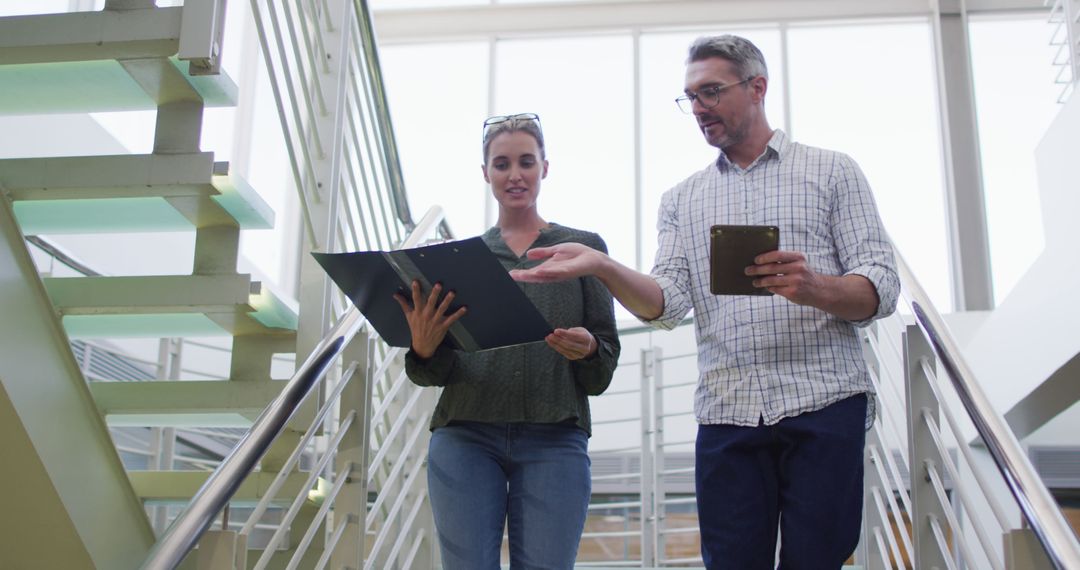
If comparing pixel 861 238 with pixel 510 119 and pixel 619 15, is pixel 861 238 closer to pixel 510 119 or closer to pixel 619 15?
pixel 510 119

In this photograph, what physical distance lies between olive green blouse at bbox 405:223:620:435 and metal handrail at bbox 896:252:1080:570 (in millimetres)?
615

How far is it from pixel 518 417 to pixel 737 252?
524mm

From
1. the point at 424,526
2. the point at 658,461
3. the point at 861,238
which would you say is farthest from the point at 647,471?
the point at 861,238

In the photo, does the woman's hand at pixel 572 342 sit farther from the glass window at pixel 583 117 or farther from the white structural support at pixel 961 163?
the white structural support at pixel 961 163

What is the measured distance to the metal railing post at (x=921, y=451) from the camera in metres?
1.96

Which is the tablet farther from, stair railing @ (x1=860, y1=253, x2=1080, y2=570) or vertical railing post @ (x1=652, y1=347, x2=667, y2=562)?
vertical railing post @ (x1=652, y1=347, x2=667, y2=562)

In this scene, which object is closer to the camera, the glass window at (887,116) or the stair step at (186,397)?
the stair step at (186,397)

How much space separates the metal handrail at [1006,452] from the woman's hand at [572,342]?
2.18ft

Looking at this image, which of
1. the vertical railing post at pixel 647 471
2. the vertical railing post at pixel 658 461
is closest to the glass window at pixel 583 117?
the vertical railing post at pixel 647 471

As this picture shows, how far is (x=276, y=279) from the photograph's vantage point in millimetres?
7039

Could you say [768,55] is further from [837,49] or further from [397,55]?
[397,55]

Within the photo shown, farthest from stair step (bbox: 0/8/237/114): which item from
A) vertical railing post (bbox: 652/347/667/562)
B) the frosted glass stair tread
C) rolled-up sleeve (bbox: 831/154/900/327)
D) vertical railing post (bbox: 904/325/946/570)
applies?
vertical railing post (bbox: 652/347/667/562)

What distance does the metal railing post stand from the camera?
1.96 m

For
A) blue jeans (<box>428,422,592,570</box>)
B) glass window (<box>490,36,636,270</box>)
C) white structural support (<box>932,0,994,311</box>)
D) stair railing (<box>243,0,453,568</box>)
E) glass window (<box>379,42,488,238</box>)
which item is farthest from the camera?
glass window (<box>379,42,488,238</box>)
